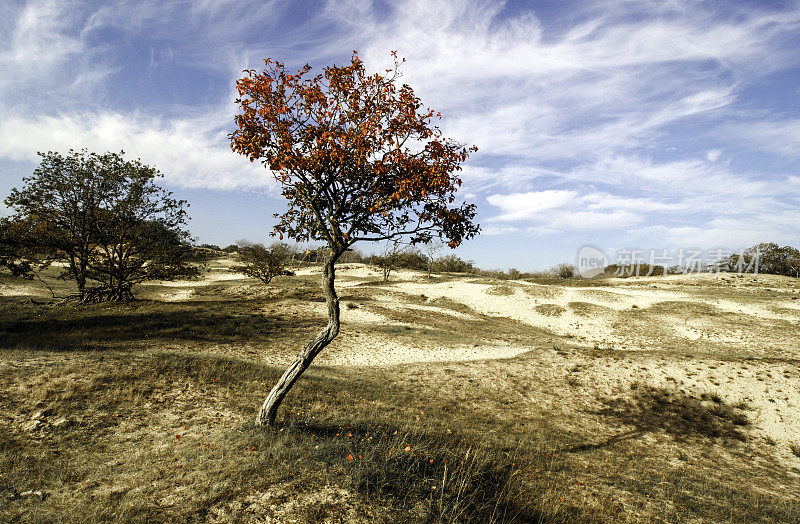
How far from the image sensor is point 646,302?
34500 mm

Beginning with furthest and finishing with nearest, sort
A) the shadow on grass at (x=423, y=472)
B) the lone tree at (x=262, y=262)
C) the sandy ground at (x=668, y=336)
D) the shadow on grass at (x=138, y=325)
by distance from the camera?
the lone tree at (x=262, y=262) < the sandy ground at (x=668, y=336) < the shadow on grass at (x=138, y=325) < the shadow on grass at (x=423, y=472)

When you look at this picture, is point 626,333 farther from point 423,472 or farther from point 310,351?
point 310,351

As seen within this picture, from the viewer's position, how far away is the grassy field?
566 cm

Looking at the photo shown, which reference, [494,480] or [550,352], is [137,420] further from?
[550,352]

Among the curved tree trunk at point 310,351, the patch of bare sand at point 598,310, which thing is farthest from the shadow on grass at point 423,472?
the patch of bare sand at point 598,310

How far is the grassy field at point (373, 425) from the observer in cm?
566

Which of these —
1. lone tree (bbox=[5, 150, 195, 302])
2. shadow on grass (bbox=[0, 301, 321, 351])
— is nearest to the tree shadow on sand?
shadow on grass (bbox=[0, 301, 321, 351])

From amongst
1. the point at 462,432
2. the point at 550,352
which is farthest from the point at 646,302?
the point at 462,432

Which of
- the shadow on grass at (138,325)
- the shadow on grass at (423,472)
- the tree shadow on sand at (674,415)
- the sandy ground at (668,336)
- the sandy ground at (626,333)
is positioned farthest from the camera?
the sandy ground at (626,333)

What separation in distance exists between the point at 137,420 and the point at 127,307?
17.5 meters

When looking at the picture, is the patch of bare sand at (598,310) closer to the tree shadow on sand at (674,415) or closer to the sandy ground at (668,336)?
the sandy ground at (668,336)

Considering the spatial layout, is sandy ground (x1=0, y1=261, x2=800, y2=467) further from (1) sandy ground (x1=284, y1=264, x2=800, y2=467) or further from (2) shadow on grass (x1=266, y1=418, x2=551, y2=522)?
(2) shadow on grass (x1=266, y1=418, x2=551, y2=522)

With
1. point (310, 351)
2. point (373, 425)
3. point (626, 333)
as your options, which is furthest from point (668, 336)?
point (310, 351)

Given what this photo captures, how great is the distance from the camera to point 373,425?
9.49 metres
